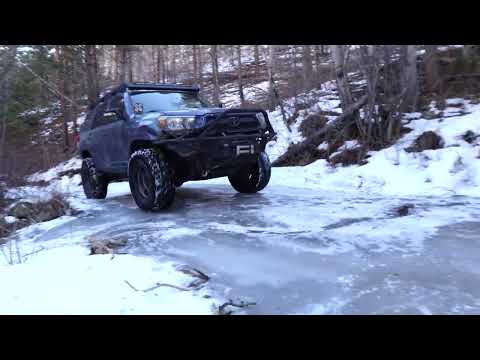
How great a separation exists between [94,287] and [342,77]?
819cm

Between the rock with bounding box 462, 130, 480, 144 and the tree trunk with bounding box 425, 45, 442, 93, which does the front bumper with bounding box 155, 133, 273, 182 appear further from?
the tree trunk with bounding box 425, 45, 442, 93

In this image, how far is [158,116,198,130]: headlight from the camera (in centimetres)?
526

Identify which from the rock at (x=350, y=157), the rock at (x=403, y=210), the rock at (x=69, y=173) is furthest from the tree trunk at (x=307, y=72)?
the rock at (x=69, y=173)

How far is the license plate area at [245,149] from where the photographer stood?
5.43 metres

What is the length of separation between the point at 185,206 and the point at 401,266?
3435 mm

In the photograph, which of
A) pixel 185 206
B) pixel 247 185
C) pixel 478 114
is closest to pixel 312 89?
pixel 478 114

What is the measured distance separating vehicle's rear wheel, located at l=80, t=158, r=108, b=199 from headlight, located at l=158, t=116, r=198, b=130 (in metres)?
2.75

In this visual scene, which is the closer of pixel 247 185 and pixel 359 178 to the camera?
pixel 247 185

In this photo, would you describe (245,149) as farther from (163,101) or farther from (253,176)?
(163,101)

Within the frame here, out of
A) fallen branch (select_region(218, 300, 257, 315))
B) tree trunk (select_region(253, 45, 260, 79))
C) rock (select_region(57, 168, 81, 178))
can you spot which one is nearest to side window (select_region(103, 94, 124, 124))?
fallen branch (select_region(218, 300, 257, 315))

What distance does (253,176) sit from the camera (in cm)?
661

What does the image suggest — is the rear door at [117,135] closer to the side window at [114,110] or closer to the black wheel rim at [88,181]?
the side window at [114,110]

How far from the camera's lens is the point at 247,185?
671 centimetres

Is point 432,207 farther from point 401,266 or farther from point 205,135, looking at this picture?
point 205,135
